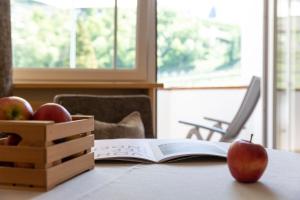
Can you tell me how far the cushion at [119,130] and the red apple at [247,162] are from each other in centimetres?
120

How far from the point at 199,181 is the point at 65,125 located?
31 cm

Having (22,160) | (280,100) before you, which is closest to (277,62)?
(280,100)

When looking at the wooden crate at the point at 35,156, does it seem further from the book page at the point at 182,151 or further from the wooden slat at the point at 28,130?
the book page at the point at 182,151

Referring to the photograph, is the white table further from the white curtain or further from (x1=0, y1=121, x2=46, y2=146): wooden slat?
the white curtain

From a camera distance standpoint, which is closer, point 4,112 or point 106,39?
point 4,112

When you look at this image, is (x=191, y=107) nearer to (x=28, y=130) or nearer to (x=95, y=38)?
(x=95, y=38)

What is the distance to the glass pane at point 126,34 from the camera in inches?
113

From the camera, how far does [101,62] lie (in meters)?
2.92

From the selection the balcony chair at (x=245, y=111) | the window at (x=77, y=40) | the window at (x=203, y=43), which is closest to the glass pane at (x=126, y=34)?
the window at (x=77, y=40)

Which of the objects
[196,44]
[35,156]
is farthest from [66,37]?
[196,44]

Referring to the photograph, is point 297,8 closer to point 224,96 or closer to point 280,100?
point 280,100

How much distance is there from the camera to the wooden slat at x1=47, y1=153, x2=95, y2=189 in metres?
0.86

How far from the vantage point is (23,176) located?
853 mm

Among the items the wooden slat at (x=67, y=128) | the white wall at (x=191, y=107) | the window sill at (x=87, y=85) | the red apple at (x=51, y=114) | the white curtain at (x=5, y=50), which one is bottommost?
the white wall at (x=191, y=107)
